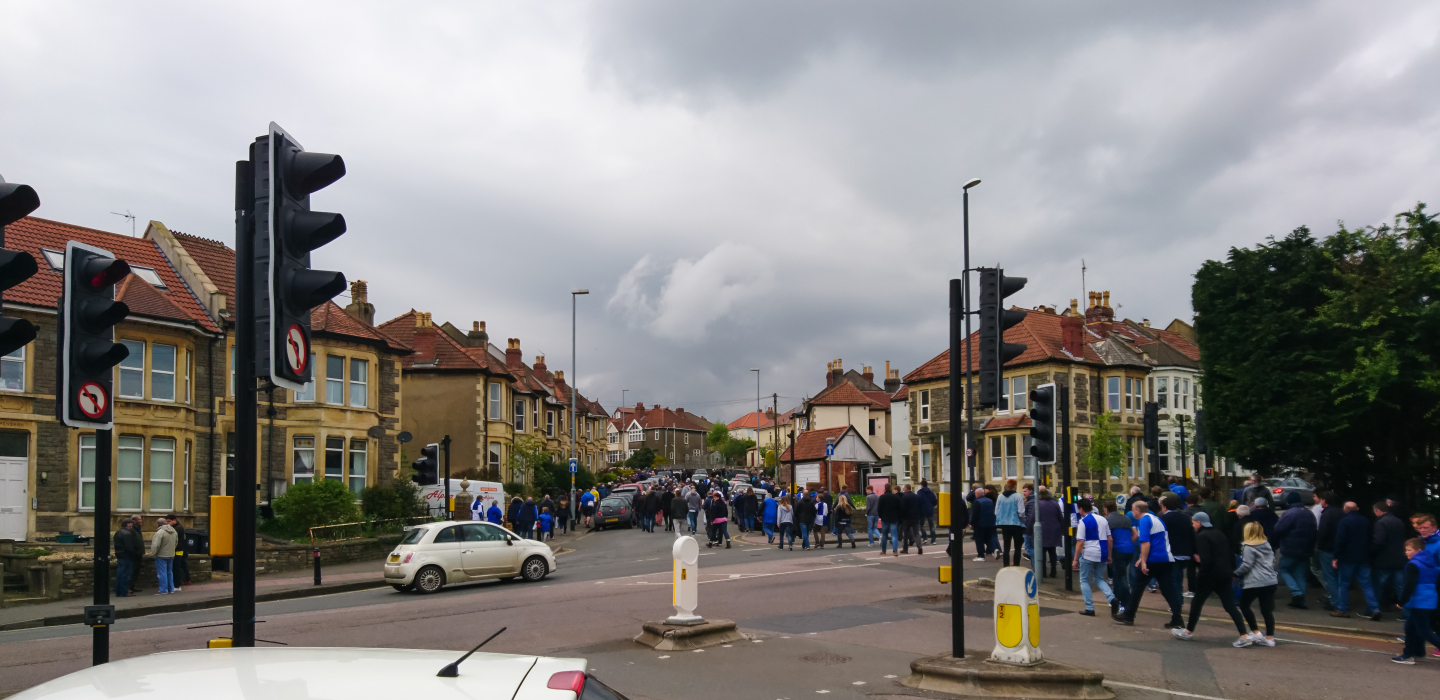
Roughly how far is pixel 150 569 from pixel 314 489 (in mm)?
7059

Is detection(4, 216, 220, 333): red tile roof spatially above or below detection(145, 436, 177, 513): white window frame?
above

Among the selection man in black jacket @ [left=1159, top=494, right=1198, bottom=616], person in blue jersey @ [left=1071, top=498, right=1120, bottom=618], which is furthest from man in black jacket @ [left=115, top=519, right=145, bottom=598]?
man in black jacket @ [left=1159, top=494, right=1198, bottom=616]

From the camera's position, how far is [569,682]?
8.99 feet

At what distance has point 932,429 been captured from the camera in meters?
51.2

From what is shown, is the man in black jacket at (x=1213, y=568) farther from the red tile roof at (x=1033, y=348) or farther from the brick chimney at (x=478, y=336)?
the brick chimney at (x=478, y=336)

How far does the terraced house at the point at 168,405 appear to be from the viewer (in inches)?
1043

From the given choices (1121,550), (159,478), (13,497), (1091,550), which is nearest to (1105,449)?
(1091,550)

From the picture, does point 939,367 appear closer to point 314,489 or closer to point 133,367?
point 314,489

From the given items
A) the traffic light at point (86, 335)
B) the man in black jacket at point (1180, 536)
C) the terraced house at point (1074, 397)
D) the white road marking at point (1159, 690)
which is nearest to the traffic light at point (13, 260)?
the traffic light at point (86, 335)

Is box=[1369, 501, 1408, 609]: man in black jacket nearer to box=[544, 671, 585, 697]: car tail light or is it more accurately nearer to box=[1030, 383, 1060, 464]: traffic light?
box=[1030, 383, 1060, 464]: traffic light

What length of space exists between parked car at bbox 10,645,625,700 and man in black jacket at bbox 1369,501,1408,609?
14383mm

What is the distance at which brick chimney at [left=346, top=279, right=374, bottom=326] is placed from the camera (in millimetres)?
45406

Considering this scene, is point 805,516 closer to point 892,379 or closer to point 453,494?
point 453,494

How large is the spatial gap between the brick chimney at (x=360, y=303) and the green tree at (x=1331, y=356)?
3652cm
